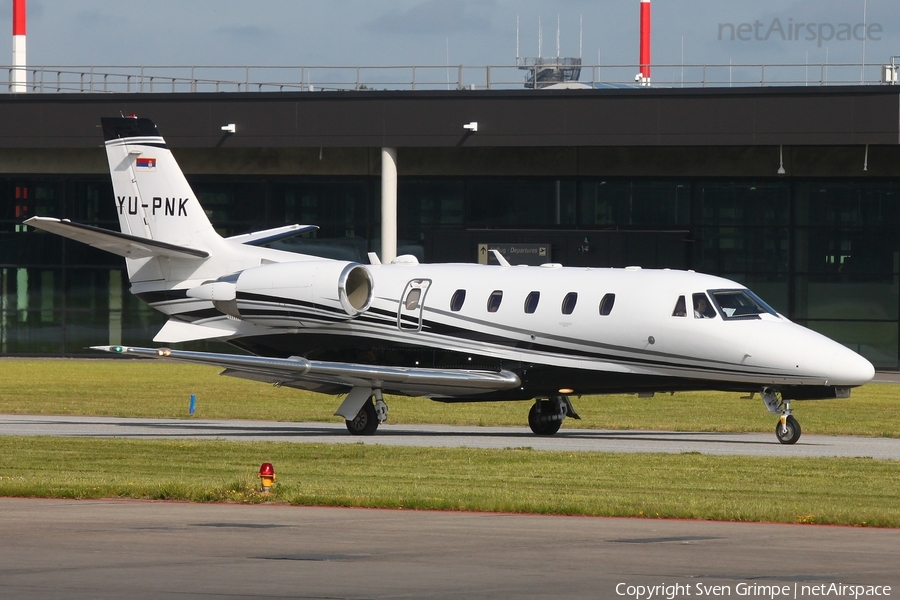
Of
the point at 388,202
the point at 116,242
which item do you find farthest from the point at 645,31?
the point at 116,242

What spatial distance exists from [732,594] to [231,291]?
742 inches

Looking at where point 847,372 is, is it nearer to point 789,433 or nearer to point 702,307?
point 789,433

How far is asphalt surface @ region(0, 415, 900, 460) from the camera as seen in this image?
77.1 feet

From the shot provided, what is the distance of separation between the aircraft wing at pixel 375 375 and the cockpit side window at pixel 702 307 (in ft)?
11.3

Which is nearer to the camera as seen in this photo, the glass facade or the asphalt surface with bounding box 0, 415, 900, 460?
the asphalt surface with bounding box 0, 415, 900, 460

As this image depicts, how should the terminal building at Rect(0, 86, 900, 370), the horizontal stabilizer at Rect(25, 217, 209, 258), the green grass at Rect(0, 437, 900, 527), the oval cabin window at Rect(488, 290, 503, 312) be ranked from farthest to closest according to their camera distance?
the terminal building at Rect(0, 86, 900, 370) → the horizontal stabilizer at Rect(25, 217, 209, 258) → the oval cabin window at Rect(488, 290, 503, 312) → the green grass at Rect(0, 437, 900, 527)

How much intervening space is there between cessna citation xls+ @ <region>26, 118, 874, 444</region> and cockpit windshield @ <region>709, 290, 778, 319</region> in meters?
0.03

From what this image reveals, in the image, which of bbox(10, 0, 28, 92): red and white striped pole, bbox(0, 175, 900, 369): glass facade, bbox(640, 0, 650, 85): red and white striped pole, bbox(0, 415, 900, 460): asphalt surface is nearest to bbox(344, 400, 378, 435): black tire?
bbox(0, 415, 900, 460): asphalt surface

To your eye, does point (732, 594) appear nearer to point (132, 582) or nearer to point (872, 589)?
point (872, 589)

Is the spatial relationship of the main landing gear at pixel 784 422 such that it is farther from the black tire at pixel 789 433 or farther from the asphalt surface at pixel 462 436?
the asphalt surface at pixel 462 436

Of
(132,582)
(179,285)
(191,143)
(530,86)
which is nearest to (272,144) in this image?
(191,143)

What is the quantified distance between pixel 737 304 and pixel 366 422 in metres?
7.14

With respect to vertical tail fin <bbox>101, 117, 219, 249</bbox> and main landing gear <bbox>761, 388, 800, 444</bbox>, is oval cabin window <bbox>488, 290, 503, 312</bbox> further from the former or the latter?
vertical tail fin <bbox>101, 117, 219, 249</bbox>

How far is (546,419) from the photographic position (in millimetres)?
26938
